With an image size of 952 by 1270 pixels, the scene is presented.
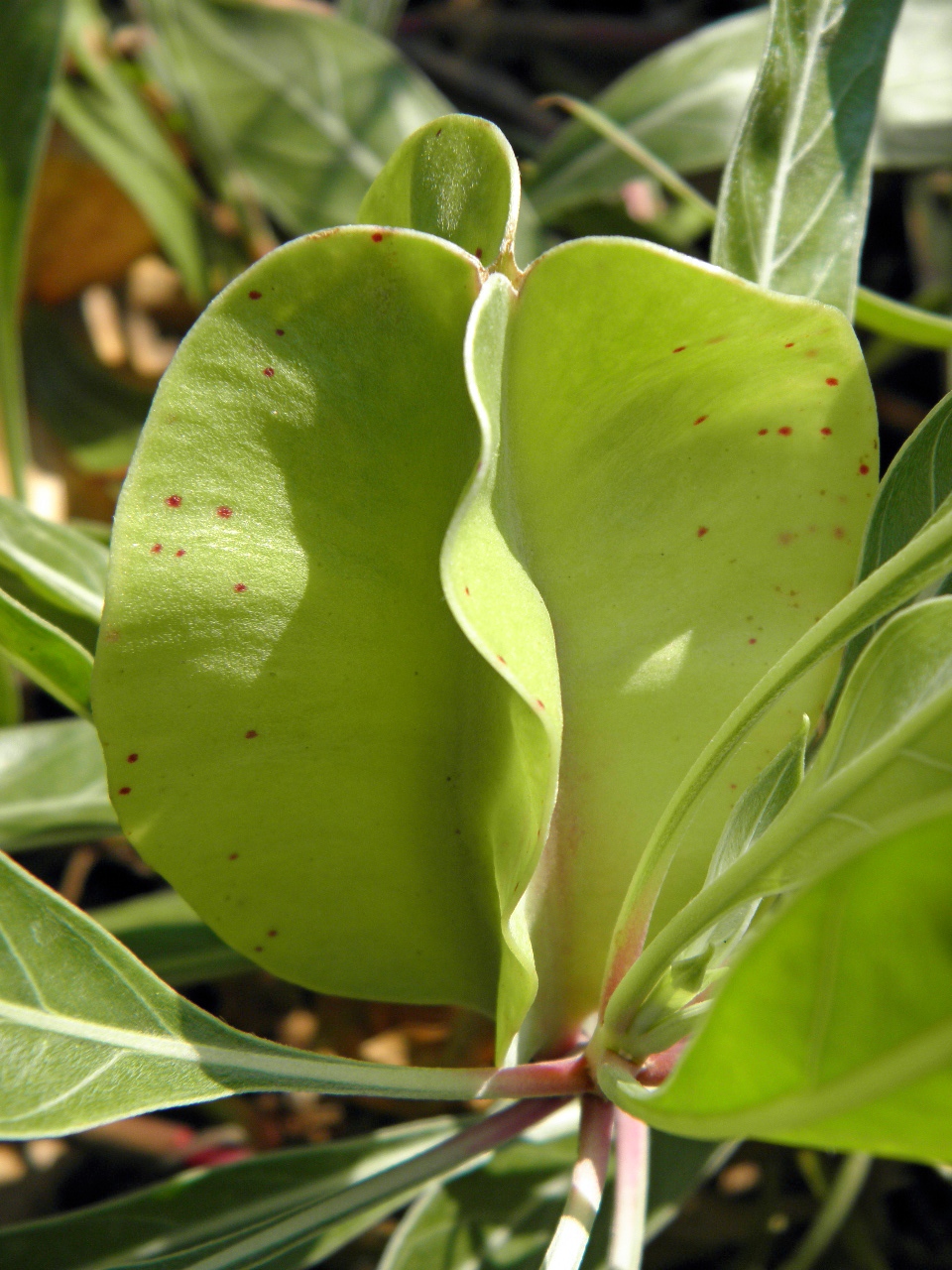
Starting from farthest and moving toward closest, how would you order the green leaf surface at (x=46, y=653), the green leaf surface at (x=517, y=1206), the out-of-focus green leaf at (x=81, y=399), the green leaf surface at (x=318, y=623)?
the out-of-focus green leaf at (x=81, y=399), the green leaf surface at (x=517, y=1206), the green leaf surface at (x=46, y=653), the green leaf surface at (x=318, y=623)

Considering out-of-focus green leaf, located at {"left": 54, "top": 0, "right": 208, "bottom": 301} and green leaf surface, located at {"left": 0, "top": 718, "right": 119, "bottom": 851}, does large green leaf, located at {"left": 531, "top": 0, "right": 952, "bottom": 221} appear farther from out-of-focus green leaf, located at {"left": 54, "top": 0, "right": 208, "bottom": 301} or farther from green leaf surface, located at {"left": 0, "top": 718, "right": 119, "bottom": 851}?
green leaf surface, located at {"left": 0, "top": 718, "right": 119, "bottom": 851}

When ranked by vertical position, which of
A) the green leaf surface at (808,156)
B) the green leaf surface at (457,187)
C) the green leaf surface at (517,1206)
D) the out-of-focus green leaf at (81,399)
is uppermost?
the green leaf surface at (457,187)

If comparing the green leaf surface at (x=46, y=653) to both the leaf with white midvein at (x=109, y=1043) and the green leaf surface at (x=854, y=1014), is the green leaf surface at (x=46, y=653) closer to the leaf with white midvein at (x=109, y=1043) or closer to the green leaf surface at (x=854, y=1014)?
the leaf with white midvein at (x=109, y=1043)

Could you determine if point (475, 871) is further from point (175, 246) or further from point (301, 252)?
point (175, 246)

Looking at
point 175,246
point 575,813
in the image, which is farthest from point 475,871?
point 175,246

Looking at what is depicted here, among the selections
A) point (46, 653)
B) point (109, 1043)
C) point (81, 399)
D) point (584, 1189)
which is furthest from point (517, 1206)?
point (81, 399)

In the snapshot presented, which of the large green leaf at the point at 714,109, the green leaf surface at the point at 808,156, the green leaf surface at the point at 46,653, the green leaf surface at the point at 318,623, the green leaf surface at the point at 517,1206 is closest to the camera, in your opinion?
the green leaf surface at the point at 318,623

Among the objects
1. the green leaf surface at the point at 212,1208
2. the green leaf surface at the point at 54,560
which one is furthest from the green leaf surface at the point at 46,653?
the green leaf surface at the point at 212,1208
